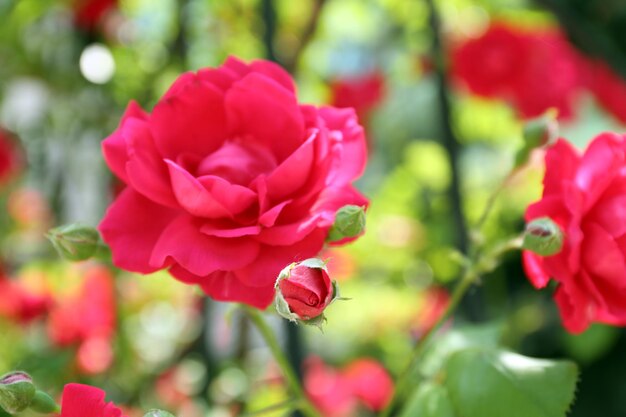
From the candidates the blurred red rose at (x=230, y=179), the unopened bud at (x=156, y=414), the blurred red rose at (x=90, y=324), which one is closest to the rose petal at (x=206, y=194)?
the blurred red rose at (x=230, y=179)

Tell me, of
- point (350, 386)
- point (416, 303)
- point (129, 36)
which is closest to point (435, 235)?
point (416, 303)

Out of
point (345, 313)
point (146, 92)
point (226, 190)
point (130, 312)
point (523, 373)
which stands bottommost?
point (345, 313)

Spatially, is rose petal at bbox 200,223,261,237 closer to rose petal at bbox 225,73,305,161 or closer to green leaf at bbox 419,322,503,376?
rose petal at bbox 225,73,305,161

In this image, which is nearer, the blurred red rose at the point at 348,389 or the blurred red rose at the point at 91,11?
the blurred red rose at the point at 348,389

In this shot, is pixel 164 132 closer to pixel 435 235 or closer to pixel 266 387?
pixel 266 387

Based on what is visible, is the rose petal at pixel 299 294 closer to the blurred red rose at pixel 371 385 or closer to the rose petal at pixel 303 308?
the rose petal at pixel 303 308

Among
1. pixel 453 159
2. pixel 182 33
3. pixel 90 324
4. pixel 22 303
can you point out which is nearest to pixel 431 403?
pixel 453 159

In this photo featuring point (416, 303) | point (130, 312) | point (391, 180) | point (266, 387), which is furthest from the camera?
point (391, 180)
